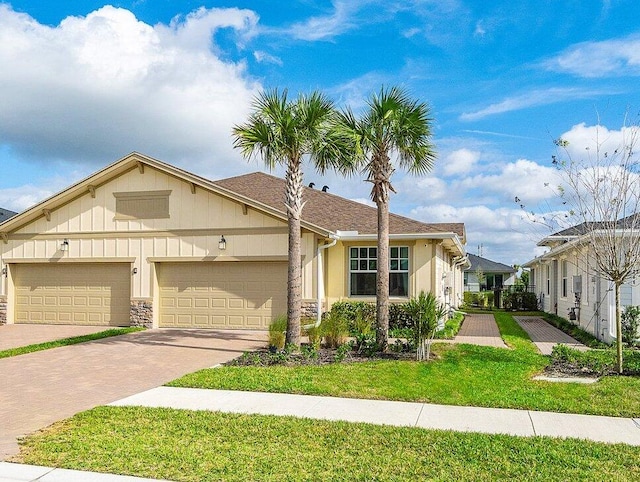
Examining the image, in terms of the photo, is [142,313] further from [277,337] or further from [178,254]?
[277,337]

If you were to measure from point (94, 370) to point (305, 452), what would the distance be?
20.5ft

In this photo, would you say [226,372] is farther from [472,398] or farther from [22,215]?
[22,215]

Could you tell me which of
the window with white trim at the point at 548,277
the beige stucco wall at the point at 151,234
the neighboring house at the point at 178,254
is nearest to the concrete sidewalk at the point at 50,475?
the neighboring house at the point at 178,254

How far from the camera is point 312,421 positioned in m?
6.68

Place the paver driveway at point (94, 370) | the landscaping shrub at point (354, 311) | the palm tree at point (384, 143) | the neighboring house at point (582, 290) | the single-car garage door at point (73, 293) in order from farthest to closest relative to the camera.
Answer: the single-car garage door at point (73, 293)
the landscaping shrub at point (354, 311)
the neighboring house at point (582, 290)
the palm tree at point (384, 143)
the paver driveway at point (94, 370)

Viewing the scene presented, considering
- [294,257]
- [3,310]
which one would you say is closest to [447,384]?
[294,257]

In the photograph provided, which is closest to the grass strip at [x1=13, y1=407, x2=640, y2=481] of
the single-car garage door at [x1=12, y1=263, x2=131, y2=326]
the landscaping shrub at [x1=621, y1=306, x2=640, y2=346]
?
the landscaping shrub at [x1=621, y1=306, x2=640, y2=346]

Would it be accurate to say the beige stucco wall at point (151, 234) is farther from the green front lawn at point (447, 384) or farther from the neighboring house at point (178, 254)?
the green front lawn at point (447, 384)

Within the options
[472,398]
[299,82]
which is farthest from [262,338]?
[472,398]

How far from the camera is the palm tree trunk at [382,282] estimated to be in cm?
1189

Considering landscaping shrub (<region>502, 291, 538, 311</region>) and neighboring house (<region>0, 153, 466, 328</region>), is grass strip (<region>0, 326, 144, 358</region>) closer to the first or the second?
neighboring house (<region>0, 153, 466, 328</region>)

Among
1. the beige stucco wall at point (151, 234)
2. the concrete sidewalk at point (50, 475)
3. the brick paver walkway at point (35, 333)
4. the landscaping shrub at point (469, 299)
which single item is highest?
the beige stucco wall at point (151, 234)

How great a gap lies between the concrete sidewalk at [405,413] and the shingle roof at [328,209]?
763 centimetres

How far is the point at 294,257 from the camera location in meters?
12.1
